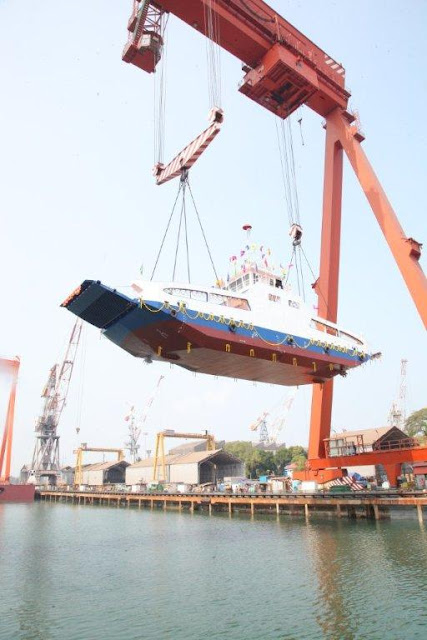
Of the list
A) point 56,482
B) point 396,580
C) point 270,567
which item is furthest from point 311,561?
point 56,482

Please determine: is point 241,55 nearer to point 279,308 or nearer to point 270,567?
point 279,308

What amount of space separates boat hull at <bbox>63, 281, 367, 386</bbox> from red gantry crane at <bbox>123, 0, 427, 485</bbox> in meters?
4.05

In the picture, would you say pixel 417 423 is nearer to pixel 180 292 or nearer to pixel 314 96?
pixel 314 96

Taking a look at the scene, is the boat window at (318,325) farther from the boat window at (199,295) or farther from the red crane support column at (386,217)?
the boat window at (199,295)

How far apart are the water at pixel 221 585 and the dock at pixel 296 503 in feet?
4.56

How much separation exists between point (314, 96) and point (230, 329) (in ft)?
48.3

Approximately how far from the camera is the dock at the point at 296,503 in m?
24.6

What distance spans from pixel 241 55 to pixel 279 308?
1253 cm

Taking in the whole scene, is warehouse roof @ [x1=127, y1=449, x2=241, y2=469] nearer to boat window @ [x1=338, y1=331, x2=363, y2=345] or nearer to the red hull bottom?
the red hull bottom

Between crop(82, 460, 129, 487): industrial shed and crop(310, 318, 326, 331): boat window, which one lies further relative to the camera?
crop(82, 460, 129, 487): industrial shed

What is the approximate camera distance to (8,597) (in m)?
12.5

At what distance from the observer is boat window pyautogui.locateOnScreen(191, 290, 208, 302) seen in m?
20.1

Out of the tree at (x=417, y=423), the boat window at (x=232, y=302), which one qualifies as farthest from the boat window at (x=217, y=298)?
the tree at (x=417, y=423)

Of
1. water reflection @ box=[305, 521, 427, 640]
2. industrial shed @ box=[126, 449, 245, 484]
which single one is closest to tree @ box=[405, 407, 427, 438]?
industrial shed @ box=[126, 449, 245, 484]
